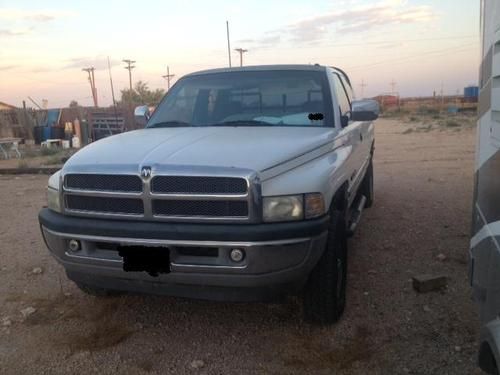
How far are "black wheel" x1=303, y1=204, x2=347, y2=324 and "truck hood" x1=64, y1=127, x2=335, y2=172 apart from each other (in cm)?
58

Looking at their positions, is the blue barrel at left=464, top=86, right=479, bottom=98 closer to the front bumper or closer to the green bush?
the green bush

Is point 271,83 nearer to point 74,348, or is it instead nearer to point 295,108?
point 295,108

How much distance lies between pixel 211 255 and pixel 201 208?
0.28 meters

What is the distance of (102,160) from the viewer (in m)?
3.21

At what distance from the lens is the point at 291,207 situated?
2.89 meters

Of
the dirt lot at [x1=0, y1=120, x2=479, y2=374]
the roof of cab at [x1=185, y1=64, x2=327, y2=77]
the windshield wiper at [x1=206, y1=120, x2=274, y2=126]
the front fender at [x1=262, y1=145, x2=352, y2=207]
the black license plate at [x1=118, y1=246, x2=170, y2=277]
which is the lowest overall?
the dirt lot at [x1=0, y1=120, x2=479, y2=374]

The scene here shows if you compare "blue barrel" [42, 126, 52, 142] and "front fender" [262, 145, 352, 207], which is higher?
"front fender" [262, 145, 352, 207]

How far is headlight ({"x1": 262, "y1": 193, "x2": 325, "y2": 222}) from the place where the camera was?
287cm

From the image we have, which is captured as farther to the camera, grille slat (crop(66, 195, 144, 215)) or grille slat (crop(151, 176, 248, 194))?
grille slat (crop(66, 195, 144, 215))

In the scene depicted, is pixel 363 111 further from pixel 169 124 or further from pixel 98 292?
pixel 98 292

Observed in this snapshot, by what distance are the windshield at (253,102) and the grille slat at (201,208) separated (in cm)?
135

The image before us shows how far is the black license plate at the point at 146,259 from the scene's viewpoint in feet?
9.66

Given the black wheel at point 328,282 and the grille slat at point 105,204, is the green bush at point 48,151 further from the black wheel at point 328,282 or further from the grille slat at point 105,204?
the black wheel at point 328,282

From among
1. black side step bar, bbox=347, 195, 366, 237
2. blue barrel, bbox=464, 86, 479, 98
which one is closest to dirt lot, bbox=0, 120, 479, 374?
black side step bar, bbox=347, 195, 366, 237
